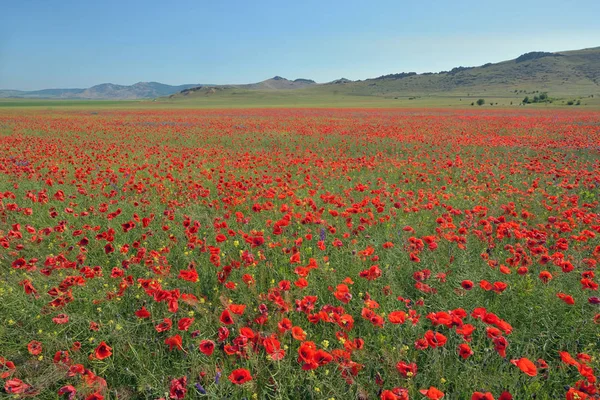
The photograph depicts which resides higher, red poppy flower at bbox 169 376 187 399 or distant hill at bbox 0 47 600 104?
distant hill at bbox 0 47 600 104

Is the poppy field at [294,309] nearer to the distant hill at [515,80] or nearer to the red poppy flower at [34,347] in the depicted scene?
the red poppy flower at [34,347]

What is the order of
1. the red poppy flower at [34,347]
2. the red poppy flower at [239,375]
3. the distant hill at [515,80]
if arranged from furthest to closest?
the distant hill at [515,80] < the red poppy flower at [34,347] < the red poppy flower at [239,375]

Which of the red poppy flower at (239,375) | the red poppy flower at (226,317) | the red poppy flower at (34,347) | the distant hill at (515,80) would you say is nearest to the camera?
the red poppy flower at (239,375)

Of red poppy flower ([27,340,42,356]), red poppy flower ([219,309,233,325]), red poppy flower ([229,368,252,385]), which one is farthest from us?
red poppy flower ([27,340,42,356])

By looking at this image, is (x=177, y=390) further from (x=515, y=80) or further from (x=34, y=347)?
(x=515, y=80)

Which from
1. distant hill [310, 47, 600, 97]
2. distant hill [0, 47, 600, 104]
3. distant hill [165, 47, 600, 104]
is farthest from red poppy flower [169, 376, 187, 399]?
distant hill [310, 47, 600, 97]

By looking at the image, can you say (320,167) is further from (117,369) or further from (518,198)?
(117,369)

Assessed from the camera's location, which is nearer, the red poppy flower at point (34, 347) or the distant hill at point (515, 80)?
the red poppy flower at point (34, 347)

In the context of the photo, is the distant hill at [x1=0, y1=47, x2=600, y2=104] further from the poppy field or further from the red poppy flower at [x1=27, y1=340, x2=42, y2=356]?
the red poppy flower at [x1=27, y1=340, x2=42, y2=356]

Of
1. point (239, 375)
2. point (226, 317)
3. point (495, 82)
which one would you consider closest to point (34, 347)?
point (226, 317)

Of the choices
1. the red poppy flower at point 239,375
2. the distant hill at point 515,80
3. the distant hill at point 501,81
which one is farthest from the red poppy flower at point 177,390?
the distant hill at point 515,80

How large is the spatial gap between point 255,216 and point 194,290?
2.17 meters

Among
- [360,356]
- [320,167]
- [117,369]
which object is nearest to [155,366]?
[117,369]

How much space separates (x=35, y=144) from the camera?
1227cm
